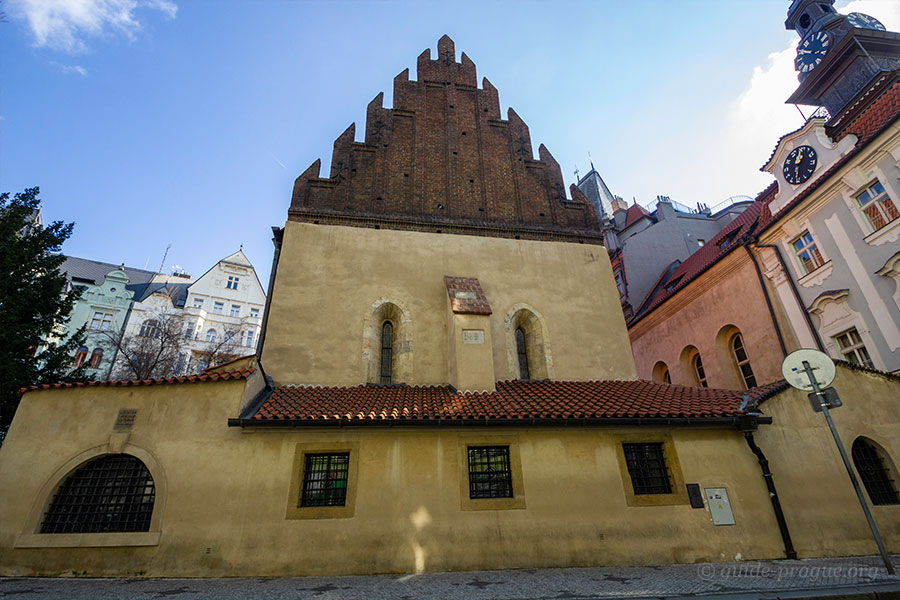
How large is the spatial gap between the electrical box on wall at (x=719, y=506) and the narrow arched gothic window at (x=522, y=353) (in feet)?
17.1

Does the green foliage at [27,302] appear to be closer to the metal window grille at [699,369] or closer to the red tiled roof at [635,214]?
the metal window grille at [699,369]

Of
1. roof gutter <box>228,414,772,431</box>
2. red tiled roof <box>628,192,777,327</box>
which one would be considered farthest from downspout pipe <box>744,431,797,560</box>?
red tiled roof <box>628,192,777,327</box>

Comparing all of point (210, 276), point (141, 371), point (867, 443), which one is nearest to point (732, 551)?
point (867, 443)

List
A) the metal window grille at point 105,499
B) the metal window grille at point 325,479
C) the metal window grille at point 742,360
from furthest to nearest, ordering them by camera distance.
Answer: the metal window grille at point 742,360 < the metal window grille at point 325,479 < the metal window grille at point 105,499

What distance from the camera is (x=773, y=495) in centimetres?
827

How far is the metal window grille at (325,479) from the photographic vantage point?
25.9 ft

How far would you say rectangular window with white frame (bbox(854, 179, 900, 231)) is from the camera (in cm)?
1110

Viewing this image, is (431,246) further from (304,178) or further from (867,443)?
(867,443)

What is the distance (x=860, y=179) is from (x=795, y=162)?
286cm

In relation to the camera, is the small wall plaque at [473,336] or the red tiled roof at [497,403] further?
the small wall plaque at [473,336]

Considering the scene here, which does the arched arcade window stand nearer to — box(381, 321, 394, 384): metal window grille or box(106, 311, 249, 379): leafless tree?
box(381, 321, 394, 384): metal window grille

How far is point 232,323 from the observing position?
3488 cm

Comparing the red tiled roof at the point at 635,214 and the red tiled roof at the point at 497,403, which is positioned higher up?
the red tiled roof at the point at 635,214

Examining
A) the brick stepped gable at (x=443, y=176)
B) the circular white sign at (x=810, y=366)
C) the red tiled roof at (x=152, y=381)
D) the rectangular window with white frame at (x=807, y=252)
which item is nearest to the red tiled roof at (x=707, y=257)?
the rectangular window with white frame at (x=807, y=252)
